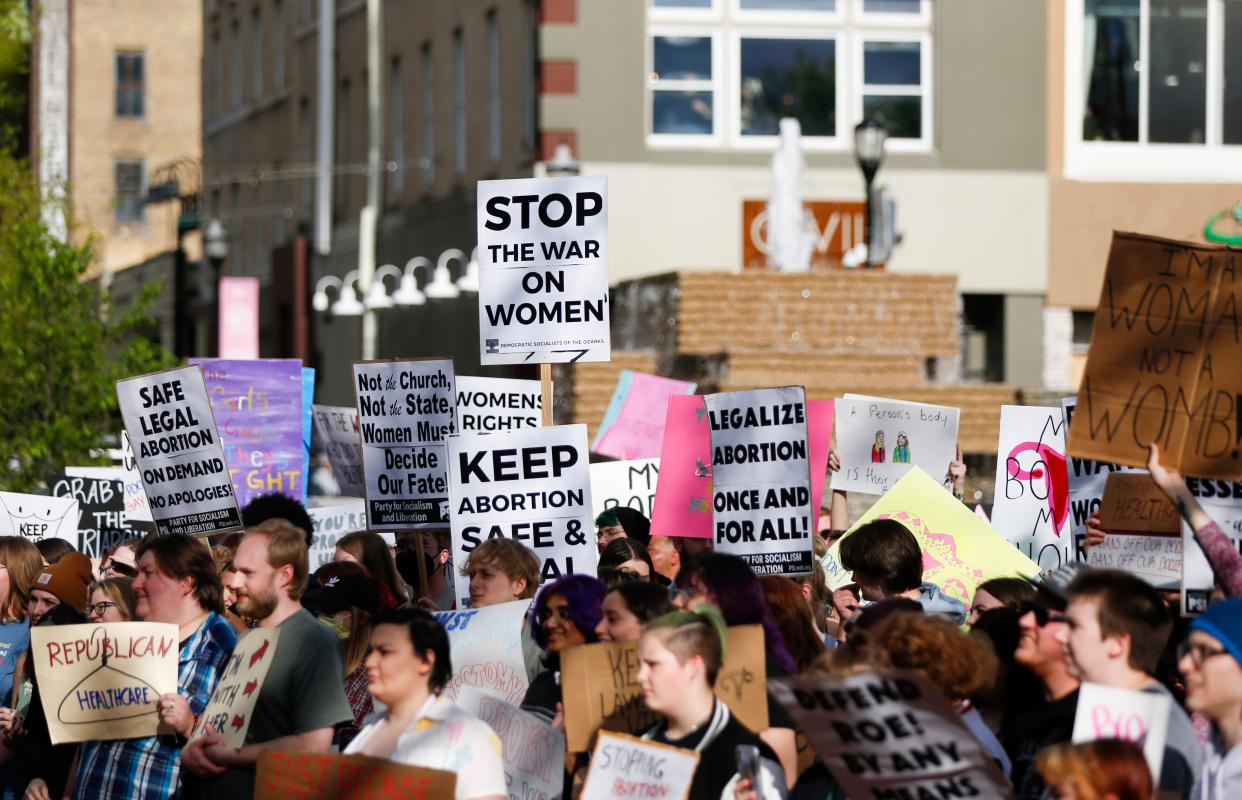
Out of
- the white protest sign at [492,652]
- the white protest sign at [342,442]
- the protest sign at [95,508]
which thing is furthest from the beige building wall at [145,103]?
the white protest sign at [492,652]

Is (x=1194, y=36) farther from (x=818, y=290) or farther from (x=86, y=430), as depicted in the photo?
(x=86, y=430)

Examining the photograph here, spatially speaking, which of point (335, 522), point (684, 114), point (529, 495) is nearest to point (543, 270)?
point (529, 495)

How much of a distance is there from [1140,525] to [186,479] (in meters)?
4.80

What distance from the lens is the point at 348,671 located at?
7992 mm

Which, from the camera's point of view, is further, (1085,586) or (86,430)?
(86,430)

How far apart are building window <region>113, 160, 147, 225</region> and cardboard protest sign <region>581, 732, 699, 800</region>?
217ft

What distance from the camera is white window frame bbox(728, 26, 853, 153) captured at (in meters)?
27.3

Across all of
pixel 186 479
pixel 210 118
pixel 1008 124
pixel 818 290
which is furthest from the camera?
pixel 210 118

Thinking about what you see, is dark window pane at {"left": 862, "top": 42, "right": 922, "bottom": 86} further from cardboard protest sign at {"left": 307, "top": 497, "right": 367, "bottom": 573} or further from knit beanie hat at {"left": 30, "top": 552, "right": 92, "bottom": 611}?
knit beanie hat at {"left": 30, "top": 552, "right": 92, "bottom": 611}

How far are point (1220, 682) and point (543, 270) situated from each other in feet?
17.9

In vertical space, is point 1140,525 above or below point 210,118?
below

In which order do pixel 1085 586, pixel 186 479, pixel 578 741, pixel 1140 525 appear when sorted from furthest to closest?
pixel 186 479, pixel 1140 525, pixel 578 741, pixel 1085 586

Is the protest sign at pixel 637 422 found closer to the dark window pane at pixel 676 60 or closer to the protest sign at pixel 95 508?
the protest sign at pixel 95 508

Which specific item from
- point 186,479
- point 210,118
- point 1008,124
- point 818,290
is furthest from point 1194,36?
point 210,118
